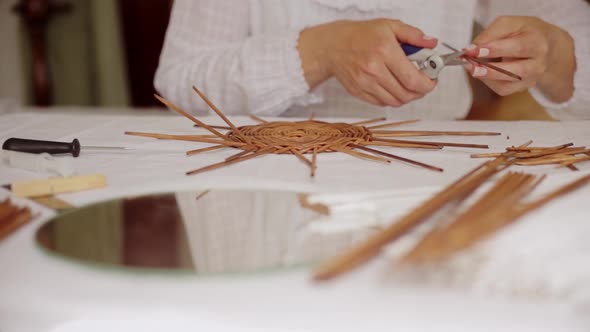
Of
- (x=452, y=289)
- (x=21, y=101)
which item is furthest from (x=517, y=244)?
(x=21, y=101)

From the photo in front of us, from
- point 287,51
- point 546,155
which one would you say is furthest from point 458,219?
point 287,51

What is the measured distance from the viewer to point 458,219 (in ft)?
1.15

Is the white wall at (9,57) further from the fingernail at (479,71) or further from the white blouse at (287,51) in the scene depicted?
the fingernail at (479,71)

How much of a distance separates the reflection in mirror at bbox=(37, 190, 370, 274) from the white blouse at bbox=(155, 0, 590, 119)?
0.50 m

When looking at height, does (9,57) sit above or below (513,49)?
above

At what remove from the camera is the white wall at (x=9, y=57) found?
2240 millimetres

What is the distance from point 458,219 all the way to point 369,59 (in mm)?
433

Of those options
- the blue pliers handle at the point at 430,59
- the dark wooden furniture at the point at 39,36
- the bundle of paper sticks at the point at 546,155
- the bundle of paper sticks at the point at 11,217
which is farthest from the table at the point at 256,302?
the dark wooden furniture at the point at 39,36

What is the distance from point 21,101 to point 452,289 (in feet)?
7.57

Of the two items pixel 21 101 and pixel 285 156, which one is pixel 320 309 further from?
pixel 21 101

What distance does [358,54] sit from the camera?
30.8 inches

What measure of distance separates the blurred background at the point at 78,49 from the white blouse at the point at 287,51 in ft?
3.30

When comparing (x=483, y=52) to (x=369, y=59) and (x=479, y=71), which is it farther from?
(x=369, y=59)

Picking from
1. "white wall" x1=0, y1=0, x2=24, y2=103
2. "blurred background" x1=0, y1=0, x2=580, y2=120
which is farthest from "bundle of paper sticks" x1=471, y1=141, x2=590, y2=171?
"white wall" x1=0, y1=0, x2=24, y2=103
